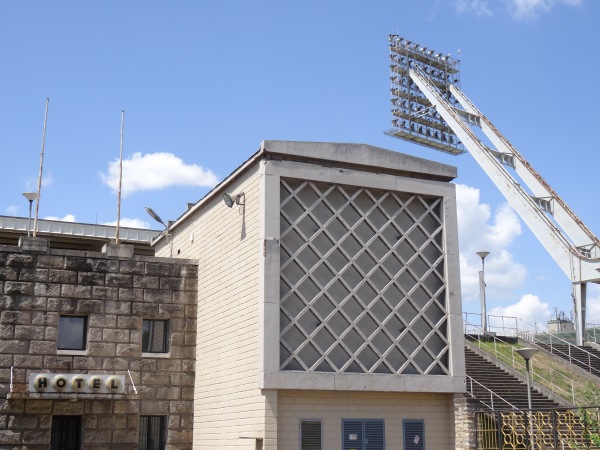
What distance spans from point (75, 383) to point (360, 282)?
7.87 metres

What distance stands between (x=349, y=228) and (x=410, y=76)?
47.6 m

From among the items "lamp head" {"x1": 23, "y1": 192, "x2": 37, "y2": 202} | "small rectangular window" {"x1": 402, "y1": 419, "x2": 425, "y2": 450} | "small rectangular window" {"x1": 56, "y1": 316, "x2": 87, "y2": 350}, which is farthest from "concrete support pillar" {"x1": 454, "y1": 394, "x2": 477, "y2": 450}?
"lamp head" {"x1": 23, "y1": 192, "x2": 37, "y2": 202}

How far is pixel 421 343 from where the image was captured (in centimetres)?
2039

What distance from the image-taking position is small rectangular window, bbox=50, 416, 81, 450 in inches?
797

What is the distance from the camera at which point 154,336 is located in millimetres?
22031

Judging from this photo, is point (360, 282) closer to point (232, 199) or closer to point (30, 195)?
point (232, 199)

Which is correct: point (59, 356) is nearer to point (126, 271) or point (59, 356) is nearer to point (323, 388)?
point (126, 271)

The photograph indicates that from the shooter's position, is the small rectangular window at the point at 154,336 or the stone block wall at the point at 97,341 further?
the small rectangular window at the point at 154,336

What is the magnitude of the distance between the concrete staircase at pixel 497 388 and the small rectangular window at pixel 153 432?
10.3 m

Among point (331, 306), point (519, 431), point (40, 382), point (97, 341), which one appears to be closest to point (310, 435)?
point (331, 306)

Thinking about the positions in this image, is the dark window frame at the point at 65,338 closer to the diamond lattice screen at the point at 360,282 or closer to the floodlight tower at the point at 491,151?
the diamond lattice screen at the point at 360,282

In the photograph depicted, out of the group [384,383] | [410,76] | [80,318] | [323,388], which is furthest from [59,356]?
[410,76]

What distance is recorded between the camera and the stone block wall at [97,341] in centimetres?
1998

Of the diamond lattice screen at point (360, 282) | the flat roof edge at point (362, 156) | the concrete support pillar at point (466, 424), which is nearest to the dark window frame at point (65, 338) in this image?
the diamond lattice screen at point (360, 282)
